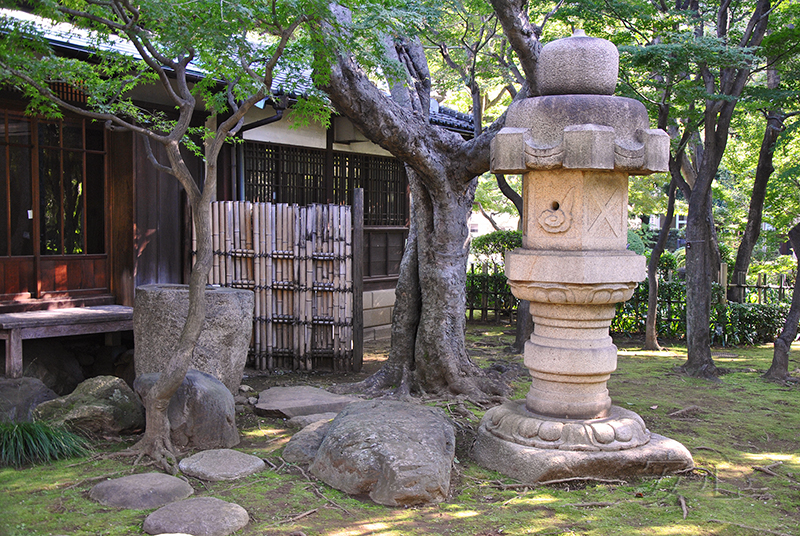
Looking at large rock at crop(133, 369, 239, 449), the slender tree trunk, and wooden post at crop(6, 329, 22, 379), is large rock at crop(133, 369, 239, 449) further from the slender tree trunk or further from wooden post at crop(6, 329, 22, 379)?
wooden post at crop(6, 329, 22, 379)

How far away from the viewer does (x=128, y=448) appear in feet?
19.4

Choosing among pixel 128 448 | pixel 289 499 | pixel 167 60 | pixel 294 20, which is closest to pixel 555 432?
pixel 289 499

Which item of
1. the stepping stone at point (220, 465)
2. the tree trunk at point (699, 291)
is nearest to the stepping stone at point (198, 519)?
the stepping stone at point (220, 465)

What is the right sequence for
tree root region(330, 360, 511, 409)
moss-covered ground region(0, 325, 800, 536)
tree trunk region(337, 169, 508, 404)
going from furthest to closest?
tree trunk region(337, 169, 508, 404)
tree root region(330, 360, 511, 409)
moss-covered ground region(0, 325, 800, 536)

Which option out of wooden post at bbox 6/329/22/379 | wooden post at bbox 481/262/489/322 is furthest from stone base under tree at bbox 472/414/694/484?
wooden post at bbox 481/262/489/322

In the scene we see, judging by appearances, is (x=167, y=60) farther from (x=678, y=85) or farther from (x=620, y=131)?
(x=678, y=85)

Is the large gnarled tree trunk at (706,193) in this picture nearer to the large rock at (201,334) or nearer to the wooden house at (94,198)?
the wooden house at (94,198)

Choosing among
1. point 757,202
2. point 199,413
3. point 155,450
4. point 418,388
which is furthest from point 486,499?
point 757,202

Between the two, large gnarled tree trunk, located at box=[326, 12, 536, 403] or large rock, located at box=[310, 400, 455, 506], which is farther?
large gnarled tree trunk, located at box=[326, 12, 536, 403]

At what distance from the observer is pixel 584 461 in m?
5.35

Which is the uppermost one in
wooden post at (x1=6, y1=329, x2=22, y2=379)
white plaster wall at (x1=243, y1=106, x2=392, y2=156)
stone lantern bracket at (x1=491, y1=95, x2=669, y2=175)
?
white plaster wall at (x1=243, y1=106, x2=392, y2=156)

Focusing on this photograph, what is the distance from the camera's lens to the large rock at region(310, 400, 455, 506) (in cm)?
493

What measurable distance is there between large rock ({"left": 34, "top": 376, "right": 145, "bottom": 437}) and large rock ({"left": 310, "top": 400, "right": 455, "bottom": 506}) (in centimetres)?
215

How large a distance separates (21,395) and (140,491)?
3080 millimetres
